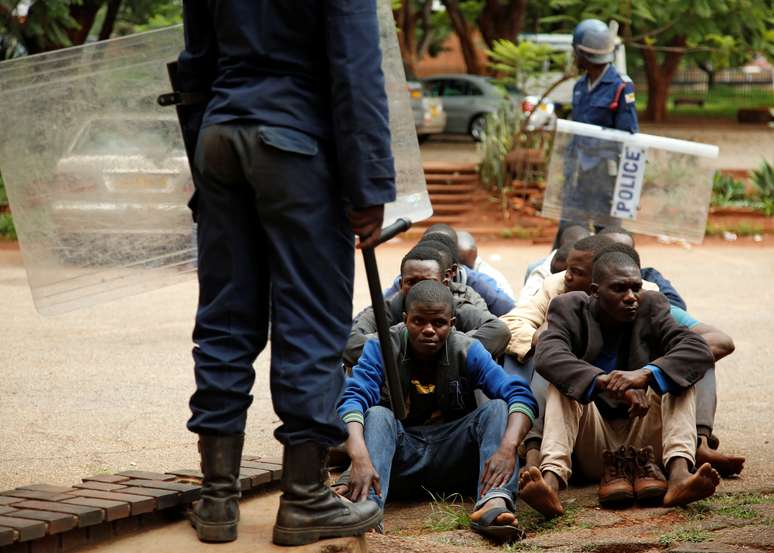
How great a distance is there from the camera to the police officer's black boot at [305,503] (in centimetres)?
361

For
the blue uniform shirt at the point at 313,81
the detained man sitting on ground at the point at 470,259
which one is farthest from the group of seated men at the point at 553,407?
the detained man sitting on ground at the point at 470,259

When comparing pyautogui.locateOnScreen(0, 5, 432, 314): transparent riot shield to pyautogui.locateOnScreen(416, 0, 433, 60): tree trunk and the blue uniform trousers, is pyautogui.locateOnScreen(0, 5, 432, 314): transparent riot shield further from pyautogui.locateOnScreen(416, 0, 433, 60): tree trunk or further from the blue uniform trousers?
pyautogui.locateOnScreen(416, 0, 433, 60): tree trunk

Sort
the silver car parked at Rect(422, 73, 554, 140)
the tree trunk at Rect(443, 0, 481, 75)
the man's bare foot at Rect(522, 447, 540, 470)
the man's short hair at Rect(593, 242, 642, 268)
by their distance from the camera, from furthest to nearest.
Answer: the silver car parked at Rect(422, 73, 554, 140) < the tree trunk at Rect(443, 0, 481, 75) < the man's short hair at Rect(593, 242, 642, 268) < the man's bare foot at Rect(522, 447, 540, 470)

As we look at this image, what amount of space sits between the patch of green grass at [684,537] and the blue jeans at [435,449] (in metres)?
0.69

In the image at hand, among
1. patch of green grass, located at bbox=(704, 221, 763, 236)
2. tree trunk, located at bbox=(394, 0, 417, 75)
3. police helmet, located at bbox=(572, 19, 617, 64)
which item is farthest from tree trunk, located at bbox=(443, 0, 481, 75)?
police helmet, located at bbox=(572, 19, 617, 64)

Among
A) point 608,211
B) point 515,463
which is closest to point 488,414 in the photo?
point 515,463

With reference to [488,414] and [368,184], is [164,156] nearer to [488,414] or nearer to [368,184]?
[488,414]

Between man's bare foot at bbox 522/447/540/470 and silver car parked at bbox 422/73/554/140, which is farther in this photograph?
silver car parked at bbox 422/73/554/140

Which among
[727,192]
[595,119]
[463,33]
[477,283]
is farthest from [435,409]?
[463,33]

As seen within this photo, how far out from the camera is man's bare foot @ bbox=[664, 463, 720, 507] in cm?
476

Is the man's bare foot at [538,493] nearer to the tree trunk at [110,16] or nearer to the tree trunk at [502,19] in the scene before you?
the tree trunk at [110,16]

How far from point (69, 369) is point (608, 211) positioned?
15.9 ft

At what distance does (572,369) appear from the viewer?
5.09 m

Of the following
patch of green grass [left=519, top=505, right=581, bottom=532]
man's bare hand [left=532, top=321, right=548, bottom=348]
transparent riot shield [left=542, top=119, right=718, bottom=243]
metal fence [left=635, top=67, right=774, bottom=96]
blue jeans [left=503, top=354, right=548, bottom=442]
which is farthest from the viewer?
metal fence [left=635, top=67, right=774, bottom=96]
